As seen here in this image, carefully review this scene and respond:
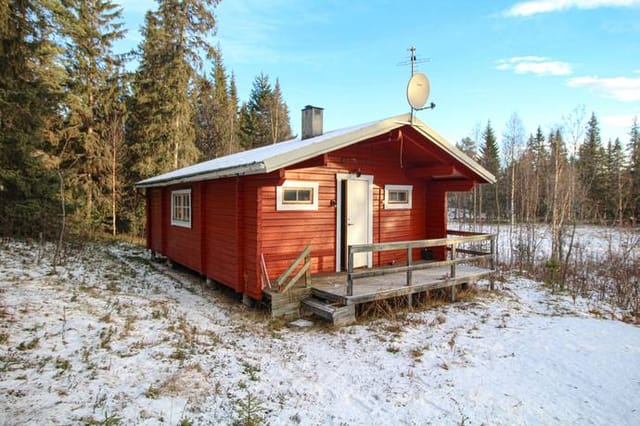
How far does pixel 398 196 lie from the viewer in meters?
8.97

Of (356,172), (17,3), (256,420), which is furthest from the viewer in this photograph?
(17,3)

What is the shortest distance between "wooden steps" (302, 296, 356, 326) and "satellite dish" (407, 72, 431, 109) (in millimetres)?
4122

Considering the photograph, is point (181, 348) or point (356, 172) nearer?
point (181, 348)

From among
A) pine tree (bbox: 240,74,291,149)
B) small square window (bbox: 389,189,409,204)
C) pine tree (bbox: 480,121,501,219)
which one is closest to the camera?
small square window (bbox: 389,189,409,204)

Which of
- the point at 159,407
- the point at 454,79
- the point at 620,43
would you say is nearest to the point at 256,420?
the point at 159,407

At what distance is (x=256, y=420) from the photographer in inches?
126

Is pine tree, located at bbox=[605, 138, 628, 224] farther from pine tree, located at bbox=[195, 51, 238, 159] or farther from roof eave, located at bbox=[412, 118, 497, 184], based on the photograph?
pine tree, located at bbox=[195, 51, 238, 159]

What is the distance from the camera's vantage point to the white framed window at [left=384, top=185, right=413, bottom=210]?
8.64 meters

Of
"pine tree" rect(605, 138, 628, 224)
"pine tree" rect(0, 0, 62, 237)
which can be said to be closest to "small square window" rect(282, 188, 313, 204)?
"pine tree" rect(0, 0, 62, 237)

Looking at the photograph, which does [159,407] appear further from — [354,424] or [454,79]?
[454,79]

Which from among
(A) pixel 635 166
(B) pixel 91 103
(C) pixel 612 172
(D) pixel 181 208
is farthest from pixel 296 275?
(C) pixel 612 172

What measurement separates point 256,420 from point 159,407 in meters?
0.88

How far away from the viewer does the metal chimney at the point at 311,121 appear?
29.5 ft

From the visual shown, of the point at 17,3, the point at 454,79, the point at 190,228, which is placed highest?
the point at 17,3
